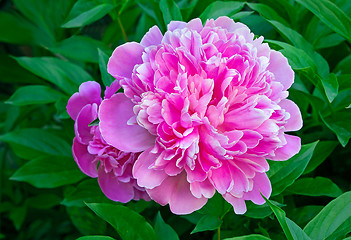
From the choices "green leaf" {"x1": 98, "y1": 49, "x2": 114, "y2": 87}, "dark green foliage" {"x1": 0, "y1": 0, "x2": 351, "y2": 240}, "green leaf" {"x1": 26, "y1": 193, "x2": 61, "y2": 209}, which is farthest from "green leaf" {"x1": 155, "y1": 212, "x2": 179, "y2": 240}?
"green leaf" {"x1": 26, "y1": 193, "x2": 61, "y2": 209}

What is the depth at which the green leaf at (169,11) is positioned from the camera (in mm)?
686

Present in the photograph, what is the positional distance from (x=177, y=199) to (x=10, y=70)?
32.8 inches

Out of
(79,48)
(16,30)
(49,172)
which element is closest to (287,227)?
(49,172)

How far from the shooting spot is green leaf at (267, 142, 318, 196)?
1.89 feet

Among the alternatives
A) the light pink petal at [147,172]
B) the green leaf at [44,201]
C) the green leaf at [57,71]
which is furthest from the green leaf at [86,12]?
the green leaf at [44,201]

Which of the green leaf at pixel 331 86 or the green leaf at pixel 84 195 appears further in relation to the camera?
the green leaf at pixel 84 195

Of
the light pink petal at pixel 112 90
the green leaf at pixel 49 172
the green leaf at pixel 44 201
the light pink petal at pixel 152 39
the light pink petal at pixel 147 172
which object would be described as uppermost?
the light pink petal at pixel 152 39

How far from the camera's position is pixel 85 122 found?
572 millimetres

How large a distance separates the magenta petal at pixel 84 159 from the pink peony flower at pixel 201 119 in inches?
3.3

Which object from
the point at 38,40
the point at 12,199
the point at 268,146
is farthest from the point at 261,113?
the point at 38,40

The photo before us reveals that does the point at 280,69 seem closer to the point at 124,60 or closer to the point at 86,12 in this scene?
Result: the point at 124,60

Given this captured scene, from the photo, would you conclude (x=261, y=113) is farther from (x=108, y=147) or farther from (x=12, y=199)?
(x=12, y=199)

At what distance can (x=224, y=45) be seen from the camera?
0.52 metres

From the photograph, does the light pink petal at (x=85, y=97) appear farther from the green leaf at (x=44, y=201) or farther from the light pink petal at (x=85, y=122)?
the green leaf at (x=44, y=201)
